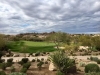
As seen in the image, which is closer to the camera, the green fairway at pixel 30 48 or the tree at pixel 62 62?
the tree at pixel 62 62

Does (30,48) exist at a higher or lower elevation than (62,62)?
lower

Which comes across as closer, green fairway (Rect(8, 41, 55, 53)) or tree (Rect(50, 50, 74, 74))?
tree (Rect(50, 50, 74, 74))

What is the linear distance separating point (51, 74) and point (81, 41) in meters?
52.0

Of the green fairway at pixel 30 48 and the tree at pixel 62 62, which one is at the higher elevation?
the tree at pixel 62 62

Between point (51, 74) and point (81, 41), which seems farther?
point (81, 41)

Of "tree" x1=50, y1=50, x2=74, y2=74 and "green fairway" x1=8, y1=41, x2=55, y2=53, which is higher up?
"tree" x1=50, y1=50, x2=74, y2=74

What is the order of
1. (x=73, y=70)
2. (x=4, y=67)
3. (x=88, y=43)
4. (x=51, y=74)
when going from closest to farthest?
1. (x=51, y=74)
2. (x=73, y=70)
3. (x=4, y=67)
4. (x=88, y=43)

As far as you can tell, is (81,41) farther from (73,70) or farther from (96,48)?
(73,70)

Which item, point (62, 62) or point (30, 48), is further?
point (30, 48)

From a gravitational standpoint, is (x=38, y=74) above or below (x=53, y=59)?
below

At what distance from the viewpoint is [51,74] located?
16.6m

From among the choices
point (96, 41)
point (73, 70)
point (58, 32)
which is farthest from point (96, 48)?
point (73, 70)

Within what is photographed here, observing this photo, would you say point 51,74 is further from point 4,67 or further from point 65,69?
point 4,67

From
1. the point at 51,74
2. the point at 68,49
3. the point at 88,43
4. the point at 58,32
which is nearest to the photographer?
the point at 51,74
